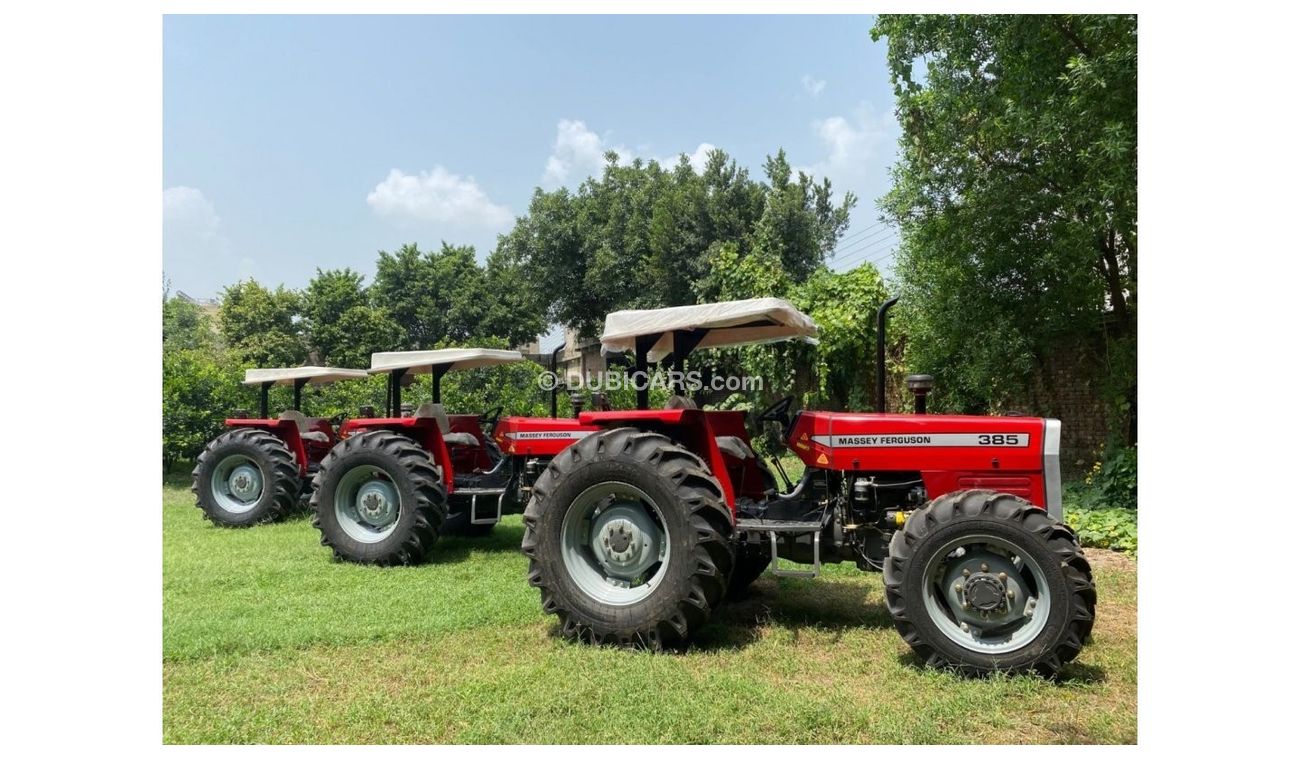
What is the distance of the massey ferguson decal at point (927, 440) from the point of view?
4.11 meters

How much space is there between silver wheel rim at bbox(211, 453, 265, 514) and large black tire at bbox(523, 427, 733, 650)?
595 cm

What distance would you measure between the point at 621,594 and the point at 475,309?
26499 millimetres

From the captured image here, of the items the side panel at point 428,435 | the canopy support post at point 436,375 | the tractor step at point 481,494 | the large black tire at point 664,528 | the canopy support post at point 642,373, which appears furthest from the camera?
the canopy support post at point 436,375

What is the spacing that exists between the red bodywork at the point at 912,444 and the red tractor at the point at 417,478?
2.44 m

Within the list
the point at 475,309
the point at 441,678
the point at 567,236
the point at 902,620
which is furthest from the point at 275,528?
the point at 475,309

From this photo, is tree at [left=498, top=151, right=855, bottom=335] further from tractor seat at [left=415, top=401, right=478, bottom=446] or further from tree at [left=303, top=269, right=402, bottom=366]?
tractor seat at [left=415, top=401, right=478, bottom=446]

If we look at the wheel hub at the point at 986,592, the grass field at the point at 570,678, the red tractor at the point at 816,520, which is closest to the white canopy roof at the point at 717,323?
the red tractor at the point at 816,520

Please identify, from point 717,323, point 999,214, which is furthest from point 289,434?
point 999,214

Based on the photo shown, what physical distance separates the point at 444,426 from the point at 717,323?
3935mm

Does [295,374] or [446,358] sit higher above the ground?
[446,358]

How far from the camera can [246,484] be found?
895 centimetres

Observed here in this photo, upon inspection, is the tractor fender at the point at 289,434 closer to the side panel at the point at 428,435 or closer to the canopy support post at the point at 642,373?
the side panel at the point at 428,435

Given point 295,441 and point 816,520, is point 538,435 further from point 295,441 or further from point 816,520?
point 295,441

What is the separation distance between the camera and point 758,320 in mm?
4707
